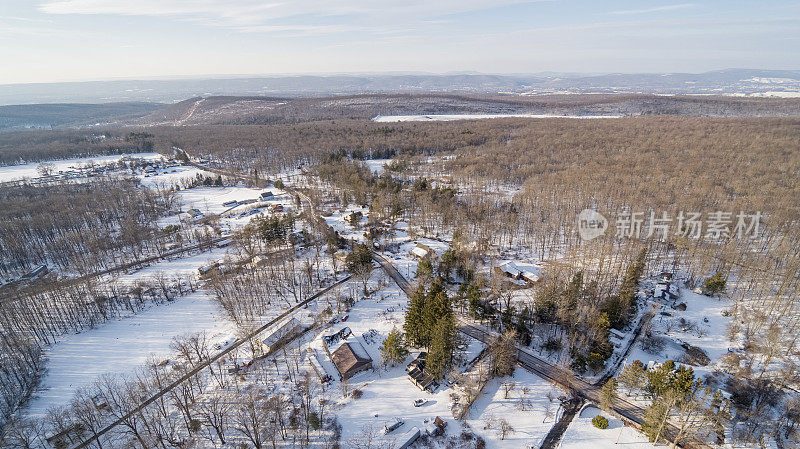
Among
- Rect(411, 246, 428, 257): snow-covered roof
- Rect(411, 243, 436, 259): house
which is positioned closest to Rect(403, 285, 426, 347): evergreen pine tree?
Rect(411, 243, 436, 259): house

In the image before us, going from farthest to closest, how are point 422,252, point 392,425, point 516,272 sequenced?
point 422,252 < point 516,272 < point 392,425

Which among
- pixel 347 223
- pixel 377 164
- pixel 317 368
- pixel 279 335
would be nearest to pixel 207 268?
pixel 279 335

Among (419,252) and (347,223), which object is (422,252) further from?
(347,223)

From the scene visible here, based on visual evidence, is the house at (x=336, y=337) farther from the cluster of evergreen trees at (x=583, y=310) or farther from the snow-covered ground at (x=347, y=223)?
the snow-covered ground at (x=347, y=223)

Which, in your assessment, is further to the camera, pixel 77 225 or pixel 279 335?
pixel 77 225

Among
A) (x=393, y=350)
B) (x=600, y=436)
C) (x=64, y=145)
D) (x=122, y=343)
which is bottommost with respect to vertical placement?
(x=122, y=343)
